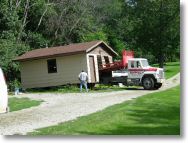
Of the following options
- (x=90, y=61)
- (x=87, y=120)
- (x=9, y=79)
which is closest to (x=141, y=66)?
(x=90, y=61)

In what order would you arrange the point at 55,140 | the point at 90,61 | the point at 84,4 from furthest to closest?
the point at 84,4, the point at 90,61, the point at 55,140

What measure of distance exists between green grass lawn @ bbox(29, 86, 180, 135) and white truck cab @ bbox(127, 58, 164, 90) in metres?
9.49

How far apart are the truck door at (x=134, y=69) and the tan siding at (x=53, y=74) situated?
2951mm

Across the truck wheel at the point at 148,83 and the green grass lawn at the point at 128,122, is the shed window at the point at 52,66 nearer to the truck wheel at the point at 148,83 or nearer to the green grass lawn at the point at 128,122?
the truck wheel at the point at 148,83

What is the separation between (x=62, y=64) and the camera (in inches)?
1161

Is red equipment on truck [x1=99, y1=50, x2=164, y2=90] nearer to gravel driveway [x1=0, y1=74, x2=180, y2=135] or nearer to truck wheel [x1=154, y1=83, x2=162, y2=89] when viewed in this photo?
truck wheel [x1=154, y1=83, x2=162, y2=89]

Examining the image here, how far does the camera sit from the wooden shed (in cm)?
2884

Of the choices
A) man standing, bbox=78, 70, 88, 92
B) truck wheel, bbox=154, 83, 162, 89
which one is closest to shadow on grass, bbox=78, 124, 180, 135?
man standing, bbox=78, 70, 88, 92

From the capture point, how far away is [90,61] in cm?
2917

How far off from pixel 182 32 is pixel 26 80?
23.0 meters

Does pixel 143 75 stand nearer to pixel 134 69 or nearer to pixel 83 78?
pixel 134 69

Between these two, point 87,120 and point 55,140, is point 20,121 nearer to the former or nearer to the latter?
point 87,120

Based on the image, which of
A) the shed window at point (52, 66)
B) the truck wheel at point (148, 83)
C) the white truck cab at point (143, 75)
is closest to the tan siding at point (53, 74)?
the shed window at point (52, 66)

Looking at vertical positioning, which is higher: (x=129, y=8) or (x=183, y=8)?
(x=129, y=8)
